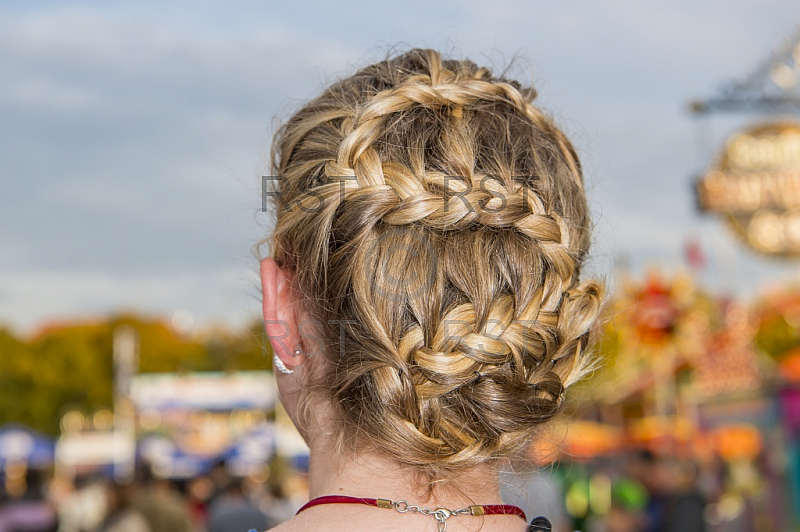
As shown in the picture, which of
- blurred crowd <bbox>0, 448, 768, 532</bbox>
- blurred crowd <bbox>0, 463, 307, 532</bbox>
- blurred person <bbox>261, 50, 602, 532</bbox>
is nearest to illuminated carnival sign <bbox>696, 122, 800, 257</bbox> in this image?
blurred crowd <bbox>0, 448, 768, 532</bbox>

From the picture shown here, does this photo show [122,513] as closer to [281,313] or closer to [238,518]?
[238,518]

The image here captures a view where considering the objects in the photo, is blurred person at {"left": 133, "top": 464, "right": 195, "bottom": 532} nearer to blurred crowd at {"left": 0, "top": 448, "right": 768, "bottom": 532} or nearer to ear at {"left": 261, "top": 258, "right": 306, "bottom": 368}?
blurred crowd at {"left": 0, "top": 448, "right": 768, "bottom": 532}

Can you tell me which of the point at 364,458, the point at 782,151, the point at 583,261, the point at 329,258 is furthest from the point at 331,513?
the point at 782,151

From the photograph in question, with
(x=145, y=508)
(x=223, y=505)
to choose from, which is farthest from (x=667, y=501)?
(x=145, y=508)

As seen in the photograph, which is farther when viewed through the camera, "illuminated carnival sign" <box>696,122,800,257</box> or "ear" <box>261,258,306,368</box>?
"illuminated carnival sign" <box>696,122,800,257</box>

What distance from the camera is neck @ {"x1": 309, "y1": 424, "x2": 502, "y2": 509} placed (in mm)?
1060

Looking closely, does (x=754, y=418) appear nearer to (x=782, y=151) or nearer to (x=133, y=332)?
(x=782, y=151)

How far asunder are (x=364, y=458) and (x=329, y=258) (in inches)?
11.4

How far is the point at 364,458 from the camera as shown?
108 centimetres

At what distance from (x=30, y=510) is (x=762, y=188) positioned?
8104mm

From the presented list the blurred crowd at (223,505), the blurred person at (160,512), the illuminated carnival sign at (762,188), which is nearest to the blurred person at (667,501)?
the blurred crowd at (223,505)

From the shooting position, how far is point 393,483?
1.06m

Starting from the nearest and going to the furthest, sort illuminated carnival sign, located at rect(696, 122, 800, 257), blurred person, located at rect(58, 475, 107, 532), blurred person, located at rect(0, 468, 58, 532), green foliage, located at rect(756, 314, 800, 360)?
blurred person, located at rect(0, 468, 58, 532), blurred person, located at rect(58, 475, 107, 532), illuminated carnival sign, located at rect(696, 122, 800, 257), green foliage, located at rect(756, 314, 800, 360)

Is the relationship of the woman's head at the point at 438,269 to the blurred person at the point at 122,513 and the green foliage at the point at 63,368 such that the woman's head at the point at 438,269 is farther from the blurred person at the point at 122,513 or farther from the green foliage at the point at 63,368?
the green foliage at the point at 63,368
